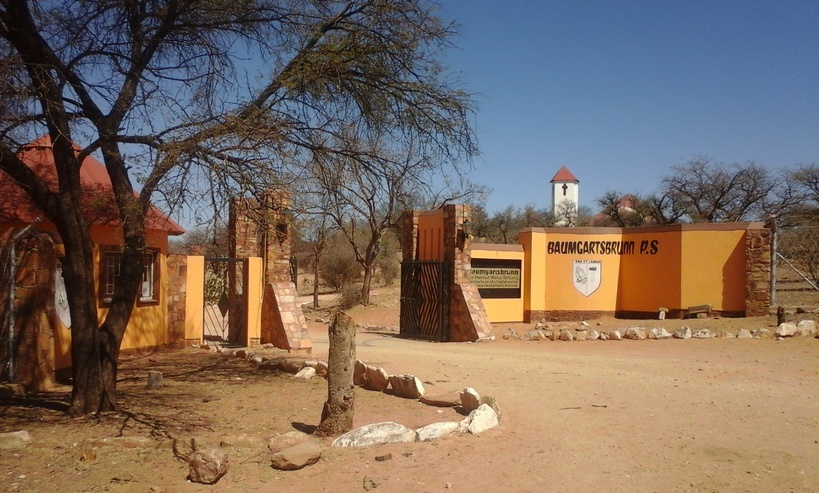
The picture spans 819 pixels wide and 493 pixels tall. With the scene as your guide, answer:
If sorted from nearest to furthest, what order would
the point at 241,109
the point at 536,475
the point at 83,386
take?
the point at 536,475 < the point at 83,386 < the point at 241,109

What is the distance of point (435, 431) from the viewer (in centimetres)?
712

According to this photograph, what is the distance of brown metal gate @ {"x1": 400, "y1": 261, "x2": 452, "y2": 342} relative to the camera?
18250 mm

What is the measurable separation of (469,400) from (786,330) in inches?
395

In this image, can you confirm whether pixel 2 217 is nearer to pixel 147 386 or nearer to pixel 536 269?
pixel 147 386

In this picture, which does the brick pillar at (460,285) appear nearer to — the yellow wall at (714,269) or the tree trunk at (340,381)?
the yellow wall at (714,269)

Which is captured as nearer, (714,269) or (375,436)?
(375,436)

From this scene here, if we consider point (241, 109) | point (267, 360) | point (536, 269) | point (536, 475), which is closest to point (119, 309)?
point (241, 109)

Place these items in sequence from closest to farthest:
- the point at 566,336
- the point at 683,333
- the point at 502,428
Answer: the point at 502,428 < the point at 683,333 < the point at 566,336

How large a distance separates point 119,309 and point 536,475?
204 inches

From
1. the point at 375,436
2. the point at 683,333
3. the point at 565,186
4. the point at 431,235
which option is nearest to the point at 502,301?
the point at 431,235

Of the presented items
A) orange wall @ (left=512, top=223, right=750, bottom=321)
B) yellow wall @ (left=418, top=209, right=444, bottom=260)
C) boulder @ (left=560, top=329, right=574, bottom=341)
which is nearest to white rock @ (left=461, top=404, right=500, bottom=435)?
boulder @ (left=560, top=329, right=574, bottom=341)

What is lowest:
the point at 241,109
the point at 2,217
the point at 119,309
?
the point at 119,309

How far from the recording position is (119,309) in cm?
820

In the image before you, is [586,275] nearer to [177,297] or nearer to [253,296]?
[253,296]
